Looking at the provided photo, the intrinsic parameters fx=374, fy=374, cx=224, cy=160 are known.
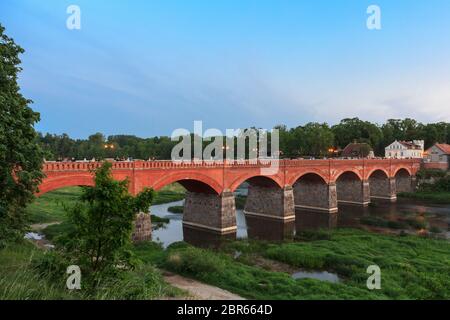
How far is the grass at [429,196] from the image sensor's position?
5856 cm

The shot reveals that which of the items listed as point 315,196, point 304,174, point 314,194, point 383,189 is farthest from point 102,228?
point 383,189

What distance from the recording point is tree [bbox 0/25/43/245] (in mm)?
14391

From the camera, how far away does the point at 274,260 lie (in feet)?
90.7

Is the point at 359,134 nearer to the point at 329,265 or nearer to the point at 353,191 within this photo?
the point at 353,191

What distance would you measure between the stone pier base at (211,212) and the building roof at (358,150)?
186ft

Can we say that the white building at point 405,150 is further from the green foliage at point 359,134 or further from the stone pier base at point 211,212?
the stone pier base at point 211,212

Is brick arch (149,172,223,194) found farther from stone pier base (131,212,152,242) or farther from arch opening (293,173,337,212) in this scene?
arch opening (293,173,337,212)

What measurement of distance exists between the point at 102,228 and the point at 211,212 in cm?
2661

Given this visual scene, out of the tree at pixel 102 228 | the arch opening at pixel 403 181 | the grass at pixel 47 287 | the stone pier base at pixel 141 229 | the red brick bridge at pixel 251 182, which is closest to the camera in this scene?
the grass at pixel 47 287

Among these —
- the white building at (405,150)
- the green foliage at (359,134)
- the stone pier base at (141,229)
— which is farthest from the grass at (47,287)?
the green foliage at (359,134)

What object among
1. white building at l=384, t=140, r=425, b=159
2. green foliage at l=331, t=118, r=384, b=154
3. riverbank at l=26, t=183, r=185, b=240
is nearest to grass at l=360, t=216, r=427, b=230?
riverbank at l=26, t=183, r=185, b=240

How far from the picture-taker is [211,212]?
37.8 m

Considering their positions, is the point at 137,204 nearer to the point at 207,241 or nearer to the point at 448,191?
the point at 207,241
